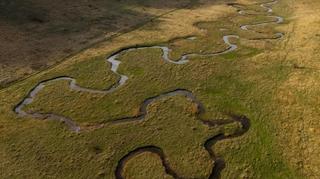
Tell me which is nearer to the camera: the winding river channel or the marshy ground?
the marshy ground

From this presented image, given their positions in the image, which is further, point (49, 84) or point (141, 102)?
point (49, 84)

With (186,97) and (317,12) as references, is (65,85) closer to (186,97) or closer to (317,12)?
(186,97)

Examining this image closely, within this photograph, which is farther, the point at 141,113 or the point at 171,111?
the point at 171,111

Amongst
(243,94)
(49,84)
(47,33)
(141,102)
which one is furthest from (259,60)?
(47,33)

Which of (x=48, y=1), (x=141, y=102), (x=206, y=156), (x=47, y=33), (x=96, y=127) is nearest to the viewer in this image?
(x=206, y=156)

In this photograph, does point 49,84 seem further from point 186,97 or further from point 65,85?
point 186,97

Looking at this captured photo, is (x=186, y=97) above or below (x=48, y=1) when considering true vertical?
below

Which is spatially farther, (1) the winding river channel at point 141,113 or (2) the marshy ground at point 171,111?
(1) the winding river channel at point 141,113

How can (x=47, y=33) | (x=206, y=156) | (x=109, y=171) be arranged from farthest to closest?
(x=47, y=33)
(x=206, y=156)
(x=109, y=171)
